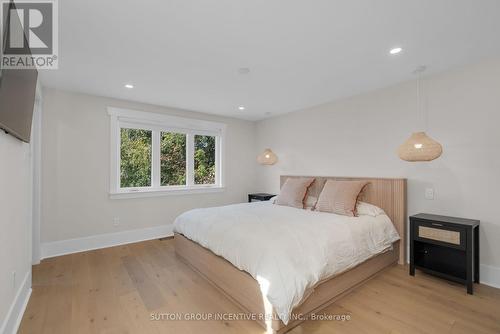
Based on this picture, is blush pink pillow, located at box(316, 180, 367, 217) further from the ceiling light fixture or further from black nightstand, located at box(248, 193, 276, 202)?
the ceiling light fixture

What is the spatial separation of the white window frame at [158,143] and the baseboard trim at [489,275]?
401 centimetres

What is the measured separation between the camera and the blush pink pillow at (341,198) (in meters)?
2.91

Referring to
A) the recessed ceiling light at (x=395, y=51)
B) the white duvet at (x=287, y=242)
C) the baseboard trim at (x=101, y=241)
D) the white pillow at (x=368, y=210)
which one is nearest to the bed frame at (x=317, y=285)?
the white duvet at (x=287, y=242)

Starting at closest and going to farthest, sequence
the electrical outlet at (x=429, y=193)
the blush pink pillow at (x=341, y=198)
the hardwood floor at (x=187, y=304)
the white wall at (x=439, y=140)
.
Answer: the hardwood floor at (x=187, y=304), the white wall at (x=439, y=140), the electrical outlet at (x=429, y=193), the blush pink pillow at (x=341, y=198)

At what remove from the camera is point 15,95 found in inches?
57.3

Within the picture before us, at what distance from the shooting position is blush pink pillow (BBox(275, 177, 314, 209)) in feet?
11.6

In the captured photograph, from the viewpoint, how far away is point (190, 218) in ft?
9.62

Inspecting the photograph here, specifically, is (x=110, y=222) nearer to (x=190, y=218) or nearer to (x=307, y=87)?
(x=190, y=218)

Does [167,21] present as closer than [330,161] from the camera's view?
Yes

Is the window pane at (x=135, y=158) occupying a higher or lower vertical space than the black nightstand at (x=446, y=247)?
higher

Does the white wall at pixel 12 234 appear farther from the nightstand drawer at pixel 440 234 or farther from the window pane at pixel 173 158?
the nightstand drawer at pixel 440 234

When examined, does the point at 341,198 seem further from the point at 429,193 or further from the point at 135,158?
the point at 135,158

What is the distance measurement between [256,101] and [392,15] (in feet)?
7.75

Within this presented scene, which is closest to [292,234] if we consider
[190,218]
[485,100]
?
[190,218]
